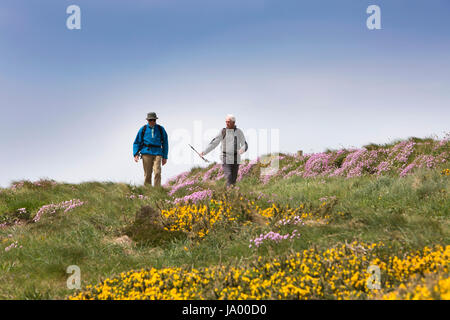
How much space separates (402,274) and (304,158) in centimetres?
1601

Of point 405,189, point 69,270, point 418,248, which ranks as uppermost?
point 405,189

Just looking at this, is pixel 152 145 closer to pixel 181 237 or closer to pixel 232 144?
pixel 232 144

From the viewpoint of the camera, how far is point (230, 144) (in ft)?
41.5

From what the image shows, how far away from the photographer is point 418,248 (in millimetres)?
5953

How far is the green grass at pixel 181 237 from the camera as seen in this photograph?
6.62m

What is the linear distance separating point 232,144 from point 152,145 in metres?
3.92

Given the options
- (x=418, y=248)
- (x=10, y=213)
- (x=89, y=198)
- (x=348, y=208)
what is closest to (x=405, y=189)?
(x=348, y=208)
